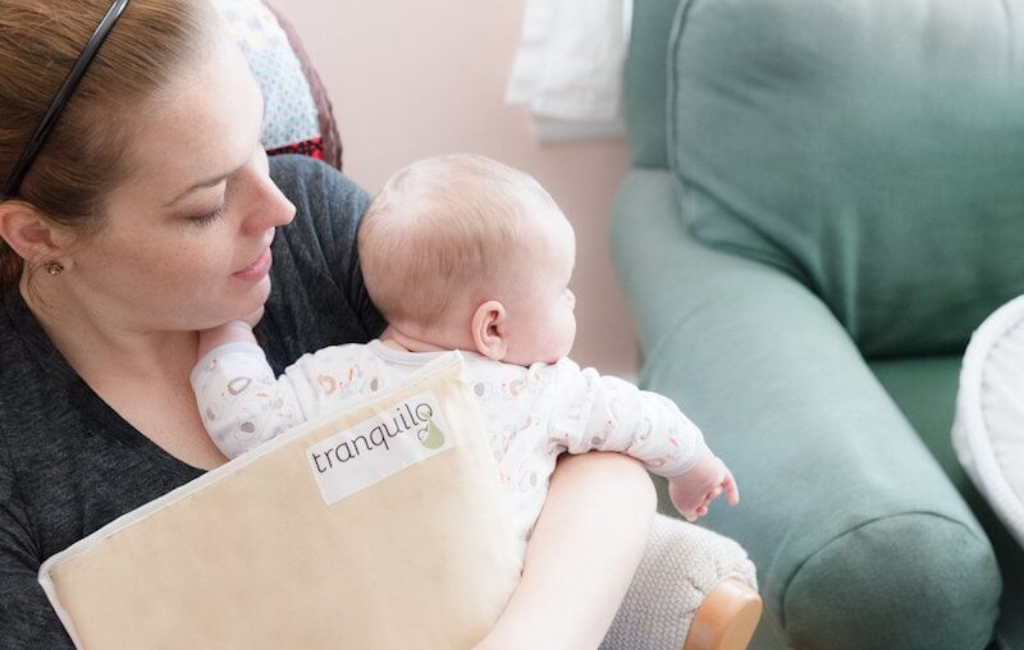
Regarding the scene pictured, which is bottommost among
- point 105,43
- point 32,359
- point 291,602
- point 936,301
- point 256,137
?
point 936,301

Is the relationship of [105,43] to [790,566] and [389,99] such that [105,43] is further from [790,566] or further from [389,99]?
[389,99]

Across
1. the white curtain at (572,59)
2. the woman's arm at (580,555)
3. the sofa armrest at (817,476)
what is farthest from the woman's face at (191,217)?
the white curtain at (572,59)

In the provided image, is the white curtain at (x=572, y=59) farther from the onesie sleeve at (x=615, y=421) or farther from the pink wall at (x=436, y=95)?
the onesie sleeve at (x=615, y=421)

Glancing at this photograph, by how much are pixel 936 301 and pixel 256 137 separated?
1074 mm

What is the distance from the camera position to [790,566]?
1.21 m

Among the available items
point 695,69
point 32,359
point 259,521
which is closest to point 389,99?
point 695,69

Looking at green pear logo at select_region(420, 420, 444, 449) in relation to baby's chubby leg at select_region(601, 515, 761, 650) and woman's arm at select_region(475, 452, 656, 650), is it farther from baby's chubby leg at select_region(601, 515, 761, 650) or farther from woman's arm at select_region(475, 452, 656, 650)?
baby's chubby leg at select_region(601, 515, 761, 650)

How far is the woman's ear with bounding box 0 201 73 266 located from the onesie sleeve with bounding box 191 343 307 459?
6.3 inches

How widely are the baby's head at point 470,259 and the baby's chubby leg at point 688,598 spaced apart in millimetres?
225

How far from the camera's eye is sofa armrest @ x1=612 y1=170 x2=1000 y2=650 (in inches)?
46.4

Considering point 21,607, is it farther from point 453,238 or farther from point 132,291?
point 453,238

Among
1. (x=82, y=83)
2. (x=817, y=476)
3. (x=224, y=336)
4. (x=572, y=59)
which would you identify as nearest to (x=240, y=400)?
(x=224, y=336)

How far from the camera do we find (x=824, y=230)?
157 centimetres

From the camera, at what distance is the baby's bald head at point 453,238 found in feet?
3.36
